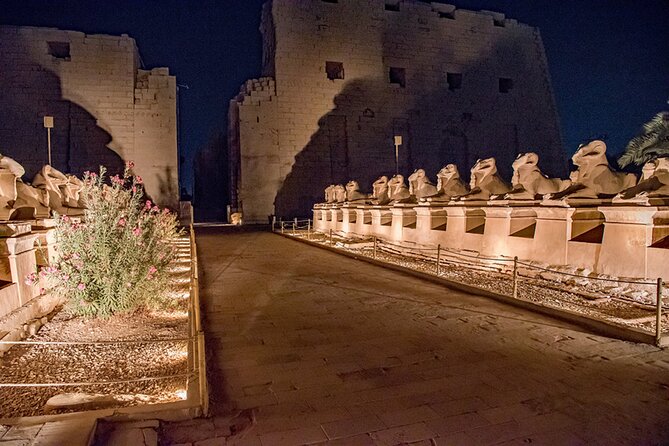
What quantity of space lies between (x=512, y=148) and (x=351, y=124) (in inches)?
433

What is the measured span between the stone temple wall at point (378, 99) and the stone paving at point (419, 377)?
19468mm

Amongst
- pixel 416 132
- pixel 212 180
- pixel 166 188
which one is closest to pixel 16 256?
pixel 166 188

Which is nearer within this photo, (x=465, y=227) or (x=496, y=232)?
(x=496, y=232)

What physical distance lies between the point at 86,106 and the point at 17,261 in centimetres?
2125

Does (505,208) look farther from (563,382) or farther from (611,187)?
(563,382)

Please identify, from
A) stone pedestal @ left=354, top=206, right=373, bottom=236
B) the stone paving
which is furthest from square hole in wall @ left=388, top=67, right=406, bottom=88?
the stone paving

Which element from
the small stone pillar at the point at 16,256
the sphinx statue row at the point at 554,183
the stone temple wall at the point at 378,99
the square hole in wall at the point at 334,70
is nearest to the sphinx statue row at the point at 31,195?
the small stone pillar at the point at 16,256

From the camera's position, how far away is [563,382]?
300 centimetres

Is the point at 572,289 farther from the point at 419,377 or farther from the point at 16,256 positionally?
the point at 16,256

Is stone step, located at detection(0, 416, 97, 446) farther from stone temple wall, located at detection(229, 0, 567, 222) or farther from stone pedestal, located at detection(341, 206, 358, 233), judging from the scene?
stone temple wall, located at detection(229, 0, 567, 222)

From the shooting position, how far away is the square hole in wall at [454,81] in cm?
2806

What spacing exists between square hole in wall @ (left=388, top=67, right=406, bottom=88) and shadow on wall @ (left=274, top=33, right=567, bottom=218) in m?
0.29

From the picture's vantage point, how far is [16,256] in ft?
14.6

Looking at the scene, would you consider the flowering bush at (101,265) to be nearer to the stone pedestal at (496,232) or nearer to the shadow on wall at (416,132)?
the stone pedestal at (496,232)
